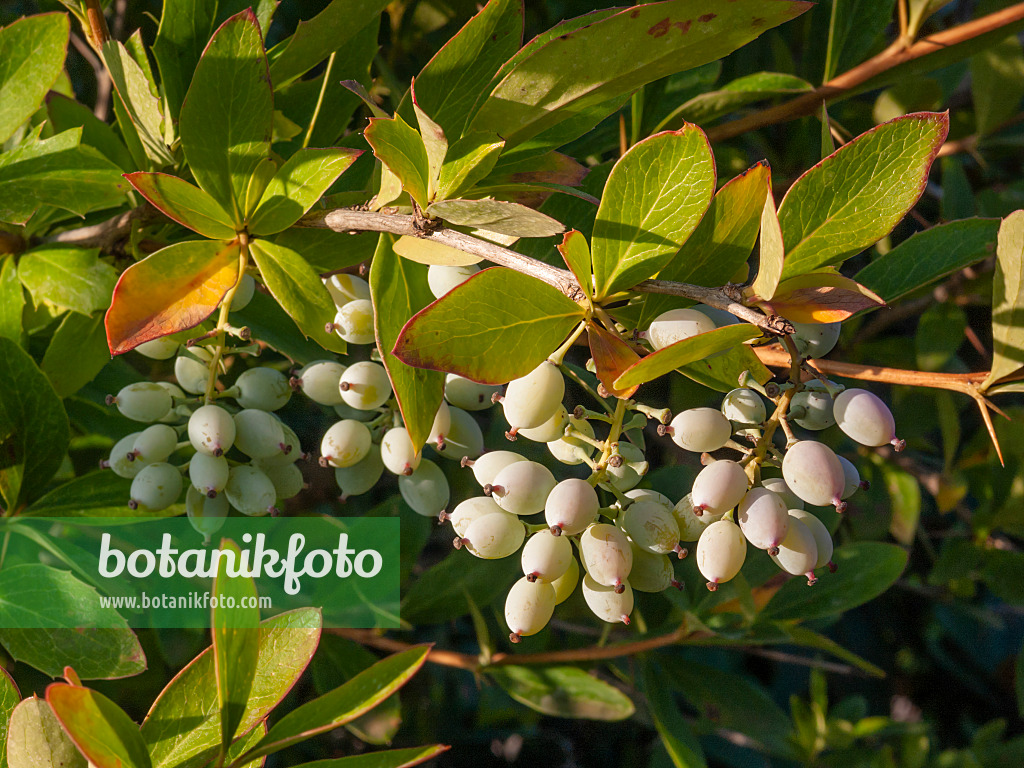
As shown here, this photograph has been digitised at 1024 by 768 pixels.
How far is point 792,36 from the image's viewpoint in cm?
154

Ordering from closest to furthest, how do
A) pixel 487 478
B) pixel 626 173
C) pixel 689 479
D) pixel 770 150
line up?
pixel 626 173
pixel 487 478
pixel 689 479
pixel 770 150

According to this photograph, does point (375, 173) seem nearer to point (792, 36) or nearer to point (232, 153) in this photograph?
point (232, 153)

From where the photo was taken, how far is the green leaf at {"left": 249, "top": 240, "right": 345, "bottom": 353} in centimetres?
61

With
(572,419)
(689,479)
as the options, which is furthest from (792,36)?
(572,419)

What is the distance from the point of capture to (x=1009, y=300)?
581 mm

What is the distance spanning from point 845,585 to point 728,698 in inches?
9.6

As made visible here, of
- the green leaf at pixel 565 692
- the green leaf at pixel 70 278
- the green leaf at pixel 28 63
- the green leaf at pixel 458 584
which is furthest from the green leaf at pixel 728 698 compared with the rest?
the green leaf at pixel 28 63

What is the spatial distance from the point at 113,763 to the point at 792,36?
64.4 inches

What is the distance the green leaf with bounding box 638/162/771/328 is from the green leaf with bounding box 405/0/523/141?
219mm

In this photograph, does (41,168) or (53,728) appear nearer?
(53,728)

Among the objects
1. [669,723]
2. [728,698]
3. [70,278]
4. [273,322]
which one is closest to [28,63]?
[70,278]

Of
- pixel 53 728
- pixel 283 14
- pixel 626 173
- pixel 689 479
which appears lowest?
pixel 689 479

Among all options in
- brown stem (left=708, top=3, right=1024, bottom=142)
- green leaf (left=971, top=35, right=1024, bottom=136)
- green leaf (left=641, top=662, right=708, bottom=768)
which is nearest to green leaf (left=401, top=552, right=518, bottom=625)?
green leaf (left=641, top=662, right=708, bottom=768)

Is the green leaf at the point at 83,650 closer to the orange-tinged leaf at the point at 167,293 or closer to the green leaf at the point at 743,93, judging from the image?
the orange-tinged leaf at the point at 167,293
